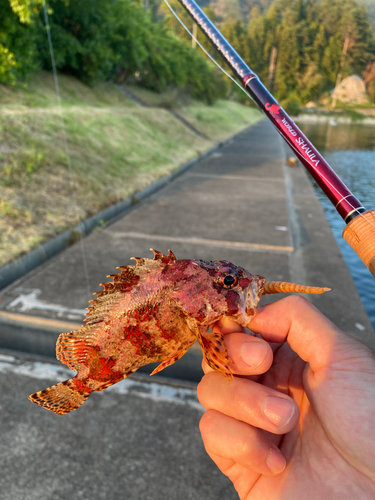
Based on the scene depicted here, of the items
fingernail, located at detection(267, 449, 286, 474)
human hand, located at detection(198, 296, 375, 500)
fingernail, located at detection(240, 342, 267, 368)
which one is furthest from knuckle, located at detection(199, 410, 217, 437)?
fingernail, located at detection(240, 342, 267, 368)

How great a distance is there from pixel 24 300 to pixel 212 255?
283 cm

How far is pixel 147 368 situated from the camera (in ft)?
12.1

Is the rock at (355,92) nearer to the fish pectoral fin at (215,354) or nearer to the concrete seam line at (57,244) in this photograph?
the concrete seam line at (57,244)

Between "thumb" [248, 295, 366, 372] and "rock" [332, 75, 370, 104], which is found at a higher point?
"rock" [332, 75, 370, 104]

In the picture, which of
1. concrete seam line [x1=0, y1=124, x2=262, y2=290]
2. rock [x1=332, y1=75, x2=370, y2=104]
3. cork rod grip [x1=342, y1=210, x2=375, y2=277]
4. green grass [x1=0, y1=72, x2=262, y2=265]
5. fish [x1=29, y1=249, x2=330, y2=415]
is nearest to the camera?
fish [x1=29, y1=249, x2=330, y2=415]

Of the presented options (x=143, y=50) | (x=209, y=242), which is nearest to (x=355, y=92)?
(x=143, y=50)

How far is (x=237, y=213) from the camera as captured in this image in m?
7.88

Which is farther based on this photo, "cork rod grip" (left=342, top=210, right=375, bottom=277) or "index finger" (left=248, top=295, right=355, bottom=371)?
"index finger" (left=248, top=295, right=355, bottom=371)

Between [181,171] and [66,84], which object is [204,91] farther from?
[181,171]

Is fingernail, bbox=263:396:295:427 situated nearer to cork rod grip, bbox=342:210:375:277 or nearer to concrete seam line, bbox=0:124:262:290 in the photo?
cork rod grip, bbox=342:210:375:277

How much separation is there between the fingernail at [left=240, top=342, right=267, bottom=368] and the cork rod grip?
572 mm

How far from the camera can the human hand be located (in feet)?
4.90

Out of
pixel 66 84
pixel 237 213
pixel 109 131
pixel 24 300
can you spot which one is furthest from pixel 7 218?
pixel 66 84

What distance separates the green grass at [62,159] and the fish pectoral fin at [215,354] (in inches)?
170
